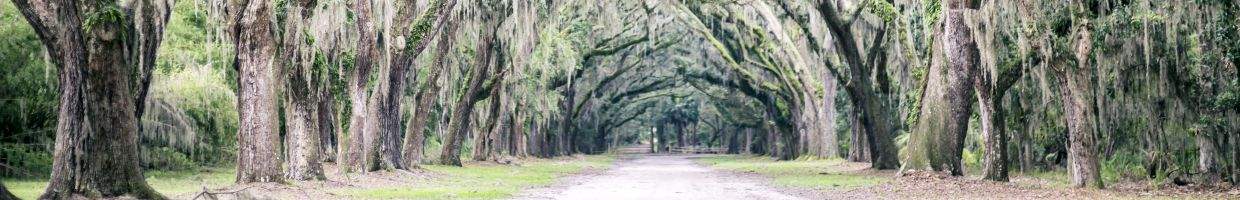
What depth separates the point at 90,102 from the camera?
1033cm

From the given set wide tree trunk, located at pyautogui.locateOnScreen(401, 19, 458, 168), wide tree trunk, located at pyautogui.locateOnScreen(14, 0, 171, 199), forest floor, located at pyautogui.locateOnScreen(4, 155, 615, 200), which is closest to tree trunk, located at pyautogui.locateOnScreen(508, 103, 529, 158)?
wide tree trunk, located at pyautogui.locateOnScreen(401, 19, 458, 168)

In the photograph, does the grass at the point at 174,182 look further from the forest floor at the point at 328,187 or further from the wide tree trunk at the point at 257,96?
the wide tree trunk at the point at 257,96

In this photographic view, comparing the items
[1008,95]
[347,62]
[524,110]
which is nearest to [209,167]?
[347,62]

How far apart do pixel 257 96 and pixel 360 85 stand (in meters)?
5.10

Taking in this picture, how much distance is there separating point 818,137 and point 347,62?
23.4 m

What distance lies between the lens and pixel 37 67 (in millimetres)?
18344

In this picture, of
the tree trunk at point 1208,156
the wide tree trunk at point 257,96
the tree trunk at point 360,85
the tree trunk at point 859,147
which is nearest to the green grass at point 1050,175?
the tree trunk at point 1208,156

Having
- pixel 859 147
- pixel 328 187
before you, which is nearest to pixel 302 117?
pixel 328 187

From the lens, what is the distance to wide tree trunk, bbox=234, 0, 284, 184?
14.6 metres

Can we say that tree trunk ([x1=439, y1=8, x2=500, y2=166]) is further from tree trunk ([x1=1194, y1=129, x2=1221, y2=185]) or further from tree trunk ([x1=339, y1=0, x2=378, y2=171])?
tree trunk ([x1=1194, y1=129, x2=1221, y2=185])

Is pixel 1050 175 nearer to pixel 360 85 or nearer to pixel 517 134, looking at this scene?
pixel 360 85

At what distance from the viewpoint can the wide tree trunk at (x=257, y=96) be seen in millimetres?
14641

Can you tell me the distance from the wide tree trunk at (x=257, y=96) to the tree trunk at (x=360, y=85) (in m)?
4.15

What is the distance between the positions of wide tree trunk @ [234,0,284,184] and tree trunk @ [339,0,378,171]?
4.15 metres
